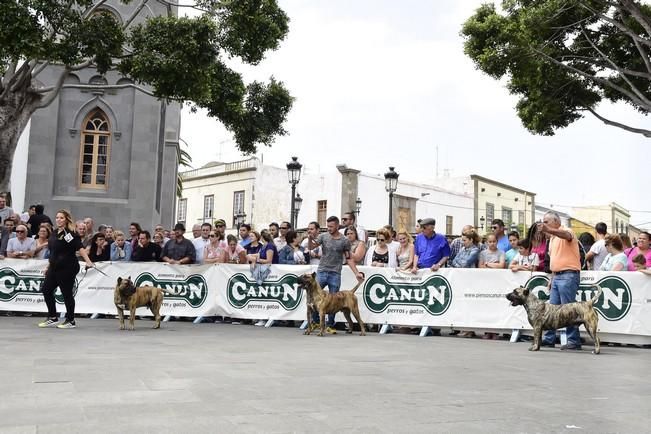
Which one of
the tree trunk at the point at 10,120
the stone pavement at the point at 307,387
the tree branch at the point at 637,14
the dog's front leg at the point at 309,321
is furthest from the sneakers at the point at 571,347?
the tree trunk at the point at 10,120

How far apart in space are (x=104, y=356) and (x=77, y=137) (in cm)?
1849

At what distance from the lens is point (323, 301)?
10703 millimetres

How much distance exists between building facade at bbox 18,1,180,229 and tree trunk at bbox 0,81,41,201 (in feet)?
26.4

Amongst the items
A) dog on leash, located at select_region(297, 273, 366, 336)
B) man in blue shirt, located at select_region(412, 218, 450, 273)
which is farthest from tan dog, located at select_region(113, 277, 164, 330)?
man in blue shirt, located at select_region(412, 218, 450, 273)

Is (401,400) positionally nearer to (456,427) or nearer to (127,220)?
(456,427)

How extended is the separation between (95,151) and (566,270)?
19.2m

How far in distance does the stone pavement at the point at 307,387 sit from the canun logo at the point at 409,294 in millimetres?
2003

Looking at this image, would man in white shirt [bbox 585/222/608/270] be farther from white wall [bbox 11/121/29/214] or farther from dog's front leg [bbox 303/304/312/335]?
white wall [bbox 11/121/29/214]

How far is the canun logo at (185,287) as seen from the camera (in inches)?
518

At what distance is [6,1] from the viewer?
43.3ft

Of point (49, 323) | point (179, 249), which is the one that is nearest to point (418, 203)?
point (179, 249)

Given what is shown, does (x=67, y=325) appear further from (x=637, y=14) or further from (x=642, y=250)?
(x=637, y=14)

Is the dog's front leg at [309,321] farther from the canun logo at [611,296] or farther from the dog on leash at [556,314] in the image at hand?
the canun logo at [611,296]

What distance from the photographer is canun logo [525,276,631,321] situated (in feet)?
34.0
